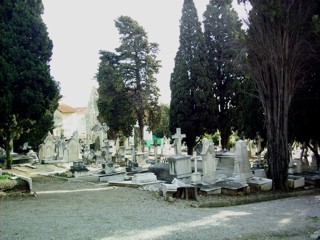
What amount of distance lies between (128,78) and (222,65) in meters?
10.8

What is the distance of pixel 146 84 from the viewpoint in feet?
105

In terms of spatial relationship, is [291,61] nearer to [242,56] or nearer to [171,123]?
[242,56]

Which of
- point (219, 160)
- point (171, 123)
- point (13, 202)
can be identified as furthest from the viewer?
point (171, 123)

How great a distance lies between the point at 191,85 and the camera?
919 inches

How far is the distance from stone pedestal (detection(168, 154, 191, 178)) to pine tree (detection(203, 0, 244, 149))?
9618 millimetres

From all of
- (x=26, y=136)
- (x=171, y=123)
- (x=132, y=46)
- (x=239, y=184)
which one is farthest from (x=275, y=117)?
(x=132, y=46)

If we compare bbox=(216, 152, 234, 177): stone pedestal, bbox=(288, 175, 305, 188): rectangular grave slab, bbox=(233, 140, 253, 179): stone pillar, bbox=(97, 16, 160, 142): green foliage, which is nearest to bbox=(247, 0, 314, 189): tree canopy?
bbox=(288, 175, 305, 188): rectangular grave slab

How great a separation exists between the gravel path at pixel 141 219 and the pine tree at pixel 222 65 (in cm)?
1376

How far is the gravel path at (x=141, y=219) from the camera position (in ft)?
17.9

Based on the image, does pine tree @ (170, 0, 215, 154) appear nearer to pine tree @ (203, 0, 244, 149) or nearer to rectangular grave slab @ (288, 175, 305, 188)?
pine tree @ (203, 0, 244, 149)

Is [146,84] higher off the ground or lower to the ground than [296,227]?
higher

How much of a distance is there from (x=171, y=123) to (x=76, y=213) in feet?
55.0

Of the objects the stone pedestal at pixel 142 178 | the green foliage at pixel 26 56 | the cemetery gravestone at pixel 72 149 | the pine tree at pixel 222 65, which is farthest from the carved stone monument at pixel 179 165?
the cemetery gravestone at pixel 72 149

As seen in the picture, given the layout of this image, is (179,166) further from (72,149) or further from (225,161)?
(72,149)
